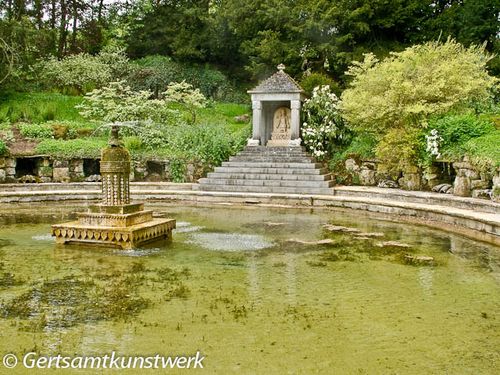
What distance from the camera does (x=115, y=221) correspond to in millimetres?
8352

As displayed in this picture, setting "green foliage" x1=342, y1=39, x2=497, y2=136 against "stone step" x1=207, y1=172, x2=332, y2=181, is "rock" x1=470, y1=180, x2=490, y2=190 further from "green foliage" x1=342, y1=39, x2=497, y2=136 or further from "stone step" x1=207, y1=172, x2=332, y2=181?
"stone step" x1=207, y1=172, x2=332, y2=181

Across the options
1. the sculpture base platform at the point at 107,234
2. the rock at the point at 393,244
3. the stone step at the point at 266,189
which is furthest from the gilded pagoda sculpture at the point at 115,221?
the stone step at the point at 266,189

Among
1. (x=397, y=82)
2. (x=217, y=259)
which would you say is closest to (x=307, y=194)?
(x=397, y=82)

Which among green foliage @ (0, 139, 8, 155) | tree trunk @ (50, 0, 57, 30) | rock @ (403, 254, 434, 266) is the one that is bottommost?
rock @ (403, 254, 434, 266)

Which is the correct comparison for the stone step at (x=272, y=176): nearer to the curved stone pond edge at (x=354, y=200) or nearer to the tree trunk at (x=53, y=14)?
the curved stone pond edge at (x=354, y=200)

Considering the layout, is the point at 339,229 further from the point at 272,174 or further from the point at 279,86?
the point at 279,86

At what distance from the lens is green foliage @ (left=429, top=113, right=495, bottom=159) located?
13.6 m

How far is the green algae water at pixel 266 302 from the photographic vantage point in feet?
13.2

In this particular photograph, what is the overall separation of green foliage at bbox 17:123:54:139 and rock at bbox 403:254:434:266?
48.5 ft

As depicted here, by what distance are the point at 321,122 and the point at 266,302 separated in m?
14.0

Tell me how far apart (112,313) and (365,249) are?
15.0 ft

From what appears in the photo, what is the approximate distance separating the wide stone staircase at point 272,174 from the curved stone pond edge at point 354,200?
0.71m

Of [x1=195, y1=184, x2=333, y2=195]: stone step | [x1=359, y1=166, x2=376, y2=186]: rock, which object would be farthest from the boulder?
[x1=195, y1=184, x2=333, y2=195]: stone step

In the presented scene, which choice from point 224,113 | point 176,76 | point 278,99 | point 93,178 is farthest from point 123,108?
point 176,76
